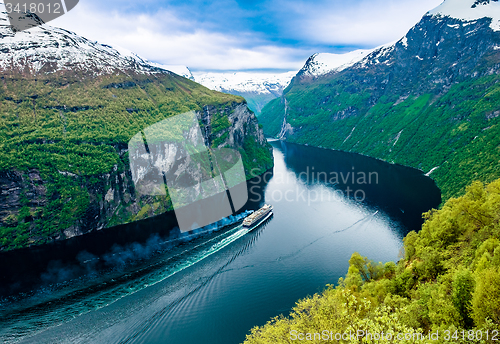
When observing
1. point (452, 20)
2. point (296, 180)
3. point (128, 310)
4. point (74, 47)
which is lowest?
point (128, 310)

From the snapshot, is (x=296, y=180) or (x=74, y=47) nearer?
(x=74, y=47)

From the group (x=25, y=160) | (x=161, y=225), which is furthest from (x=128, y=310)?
(x=25, y=160)

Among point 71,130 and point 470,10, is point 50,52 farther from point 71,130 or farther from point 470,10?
point 470,10

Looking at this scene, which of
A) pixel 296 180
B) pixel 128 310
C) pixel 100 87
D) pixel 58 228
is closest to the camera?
pixel 128 310

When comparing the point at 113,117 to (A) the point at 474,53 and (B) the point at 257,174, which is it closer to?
(B) the point at 257,174

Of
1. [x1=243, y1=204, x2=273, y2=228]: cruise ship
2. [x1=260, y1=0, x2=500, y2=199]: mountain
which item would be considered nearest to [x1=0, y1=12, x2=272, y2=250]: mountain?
[x1=243, y1=204, x2=273, y2=228]: cruise ship

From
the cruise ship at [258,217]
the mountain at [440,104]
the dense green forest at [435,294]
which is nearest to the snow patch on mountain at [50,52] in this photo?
the cruise ship at [258,217]

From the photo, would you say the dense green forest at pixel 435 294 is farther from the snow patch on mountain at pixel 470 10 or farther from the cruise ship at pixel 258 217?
the snow patch on mountain at pixel 470 10
